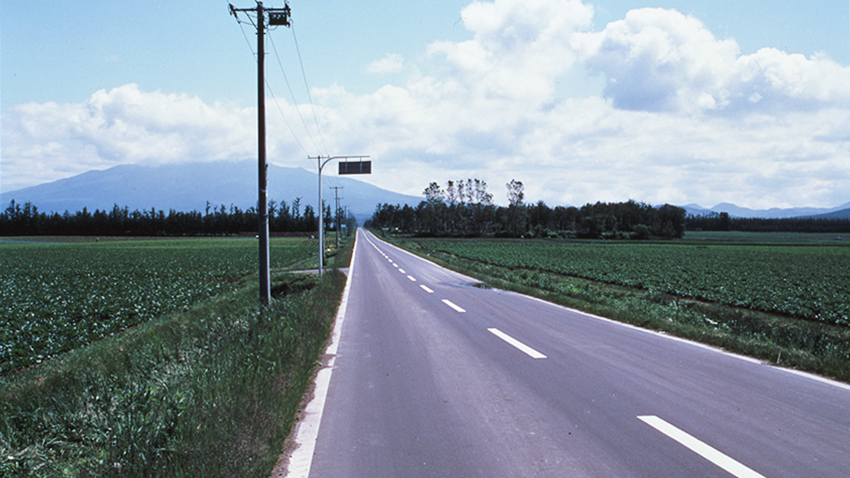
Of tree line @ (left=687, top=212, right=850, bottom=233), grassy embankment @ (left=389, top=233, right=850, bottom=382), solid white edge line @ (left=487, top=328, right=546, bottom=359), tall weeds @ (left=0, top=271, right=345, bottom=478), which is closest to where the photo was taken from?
tall weeds @ (left=0, top=271, right=345, bottom=478)

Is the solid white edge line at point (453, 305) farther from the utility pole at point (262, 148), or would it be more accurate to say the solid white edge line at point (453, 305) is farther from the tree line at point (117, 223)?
the tree line at point (117, 223)

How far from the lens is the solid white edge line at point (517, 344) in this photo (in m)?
8.21

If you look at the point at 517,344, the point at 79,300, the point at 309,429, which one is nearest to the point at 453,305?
the point at 517,344

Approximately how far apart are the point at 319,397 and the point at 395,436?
6.00 feet

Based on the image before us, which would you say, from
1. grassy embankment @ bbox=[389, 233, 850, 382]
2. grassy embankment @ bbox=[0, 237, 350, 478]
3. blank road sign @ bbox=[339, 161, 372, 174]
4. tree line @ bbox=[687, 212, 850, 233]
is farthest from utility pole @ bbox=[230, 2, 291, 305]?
tree line @ bbox=[687, 212, 850, 233]

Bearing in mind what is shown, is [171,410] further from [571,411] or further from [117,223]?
[117,223]

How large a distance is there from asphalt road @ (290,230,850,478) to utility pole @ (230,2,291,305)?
375cm

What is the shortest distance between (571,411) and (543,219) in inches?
5985

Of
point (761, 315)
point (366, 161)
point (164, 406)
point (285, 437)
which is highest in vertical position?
point (366, 161)

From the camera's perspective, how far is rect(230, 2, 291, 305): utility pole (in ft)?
40.3

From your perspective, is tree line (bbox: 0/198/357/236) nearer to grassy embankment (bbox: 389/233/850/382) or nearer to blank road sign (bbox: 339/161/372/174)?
blank road sign (bbox: 339/161/372/174)

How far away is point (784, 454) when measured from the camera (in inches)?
167

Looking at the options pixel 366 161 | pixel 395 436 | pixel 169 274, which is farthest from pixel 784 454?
pixel 169 274

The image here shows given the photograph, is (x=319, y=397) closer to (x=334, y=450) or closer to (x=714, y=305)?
(x=334, y=450)
